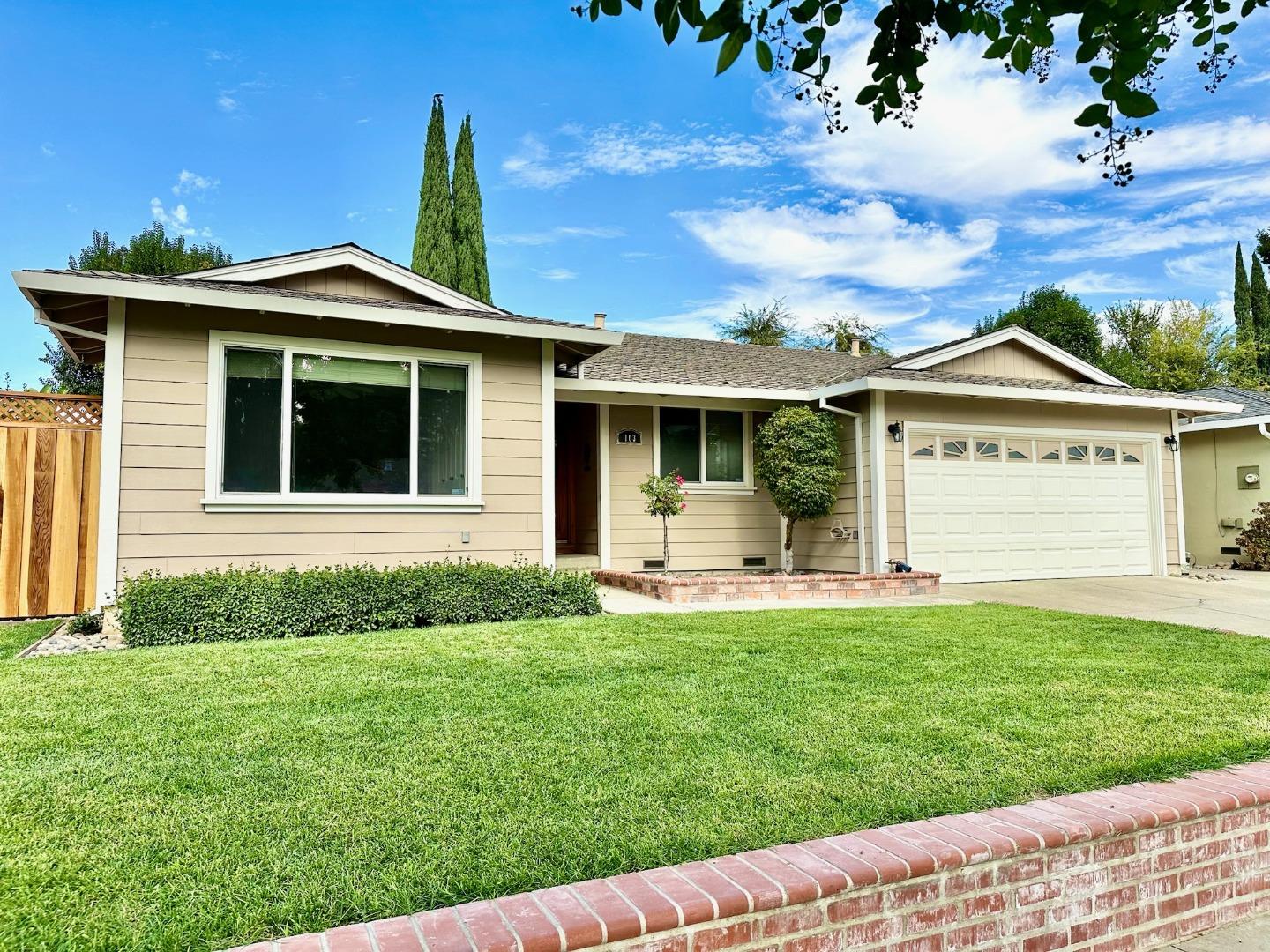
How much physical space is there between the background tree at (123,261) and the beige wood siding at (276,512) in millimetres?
13635

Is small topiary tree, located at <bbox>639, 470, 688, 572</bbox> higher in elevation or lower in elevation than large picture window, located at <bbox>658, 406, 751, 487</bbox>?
lower

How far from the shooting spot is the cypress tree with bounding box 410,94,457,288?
68.7 feet

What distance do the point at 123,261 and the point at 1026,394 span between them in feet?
65.7

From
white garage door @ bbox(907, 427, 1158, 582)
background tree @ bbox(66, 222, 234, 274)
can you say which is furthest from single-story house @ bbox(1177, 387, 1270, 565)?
background tree @ bbox(66, 222, 234, 274)

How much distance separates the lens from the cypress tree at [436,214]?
20953 mm

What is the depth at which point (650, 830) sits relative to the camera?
250cm

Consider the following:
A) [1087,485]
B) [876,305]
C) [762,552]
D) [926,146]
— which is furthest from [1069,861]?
[876,305]

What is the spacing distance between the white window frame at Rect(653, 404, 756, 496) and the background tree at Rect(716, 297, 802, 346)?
18295 mm

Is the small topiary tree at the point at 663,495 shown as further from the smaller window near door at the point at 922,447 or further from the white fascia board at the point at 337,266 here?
the smaller window near door at the point at 922,447

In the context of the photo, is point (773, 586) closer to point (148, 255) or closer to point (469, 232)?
point (469, 232)

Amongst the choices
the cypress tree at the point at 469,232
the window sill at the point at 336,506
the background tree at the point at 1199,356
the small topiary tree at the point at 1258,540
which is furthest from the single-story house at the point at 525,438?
the background tree at the point at 1199,356

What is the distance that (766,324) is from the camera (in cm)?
2972

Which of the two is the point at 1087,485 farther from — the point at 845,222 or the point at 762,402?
the point at 845,222

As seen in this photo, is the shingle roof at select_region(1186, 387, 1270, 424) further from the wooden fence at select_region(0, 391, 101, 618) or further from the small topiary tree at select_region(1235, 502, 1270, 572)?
the wooden fence at select_region(0, 391, 101, 618)
